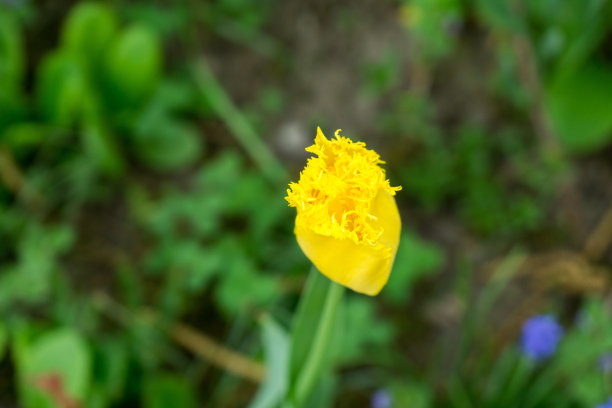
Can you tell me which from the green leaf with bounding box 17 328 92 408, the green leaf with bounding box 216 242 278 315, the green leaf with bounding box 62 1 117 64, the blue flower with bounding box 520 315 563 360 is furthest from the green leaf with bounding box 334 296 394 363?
the green leaf with bounding box 62 1 117 64

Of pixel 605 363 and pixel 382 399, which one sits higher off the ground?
pixel 605 363

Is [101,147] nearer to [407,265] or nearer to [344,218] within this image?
[407,265]

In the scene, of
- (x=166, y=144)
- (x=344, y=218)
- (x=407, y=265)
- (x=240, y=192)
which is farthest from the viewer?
(x=166, y=144)

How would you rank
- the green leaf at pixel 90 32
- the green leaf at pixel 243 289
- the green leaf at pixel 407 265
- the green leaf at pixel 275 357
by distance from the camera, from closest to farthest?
the green leaf at pixel 275 357
the green leaf at pixel 243 289
the green leaf at pixel 407 265
the green leaf at pixel 90 32

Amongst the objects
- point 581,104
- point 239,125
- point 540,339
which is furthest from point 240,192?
point 581,104

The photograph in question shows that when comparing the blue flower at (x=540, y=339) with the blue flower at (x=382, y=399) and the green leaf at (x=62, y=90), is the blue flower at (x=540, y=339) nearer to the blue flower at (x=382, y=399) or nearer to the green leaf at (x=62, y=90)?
the blue flower at (x=382, y=399)

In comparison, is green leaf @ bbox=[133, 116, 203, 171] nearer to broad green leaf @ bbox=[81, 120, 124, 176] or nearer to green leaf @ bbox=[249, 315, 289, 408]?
broad green leaf @ bbox=[81, 120, 124, 176]

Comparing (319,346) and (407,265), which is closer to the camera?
(319,346)

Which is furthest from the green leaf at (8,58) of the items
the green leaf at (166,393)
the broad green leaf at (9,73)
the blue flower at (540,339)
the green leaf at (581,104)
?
the green leaf at (581,104)

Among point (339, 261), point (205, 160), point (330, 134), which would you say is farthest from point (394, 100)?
point (339, 261)
